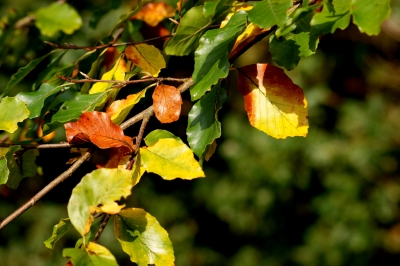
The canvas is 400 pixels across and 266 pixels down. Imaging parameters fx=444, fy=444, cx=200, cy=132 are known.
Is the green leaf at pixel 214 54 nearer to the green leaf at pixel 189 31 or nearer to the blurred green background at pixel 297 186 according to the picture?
the green leaf at pixel 189 31

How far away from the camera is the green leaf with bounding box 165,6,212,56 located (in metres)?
0.71

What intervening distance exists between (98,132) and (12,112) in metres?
0.16

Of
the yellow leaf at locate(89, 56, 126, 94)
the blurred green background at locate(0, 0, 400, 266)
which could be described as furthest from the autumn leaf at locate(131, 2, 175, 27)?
the blurred green background at locate(0, 0, 400, 266)

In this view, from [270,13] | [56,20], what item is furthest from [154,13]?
[270,13]

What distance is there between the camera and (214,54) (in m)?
0.64

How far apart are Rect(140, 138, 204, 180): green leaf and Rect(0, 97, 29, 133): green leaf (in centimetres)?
21

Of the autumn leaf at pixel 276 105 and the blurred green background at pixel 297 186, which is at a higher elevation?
the autumn leaf at pixel 276 105

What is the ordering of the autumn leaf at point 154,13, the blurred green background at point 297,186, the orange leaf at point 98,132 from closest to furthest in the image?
the orange leaf at point 98,132 → the autumn leaf at point 154,13 → the blurred green background at point 297,186

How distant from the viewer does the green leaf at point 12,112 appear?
69cm

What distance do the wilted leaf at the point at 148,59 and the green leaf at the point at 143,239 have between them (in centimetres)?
28

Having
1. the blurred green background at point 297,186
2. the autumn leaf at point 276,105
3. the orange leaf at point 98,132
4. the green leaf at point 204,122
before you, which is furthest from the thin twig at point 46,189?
the blurred green background at point 297,186

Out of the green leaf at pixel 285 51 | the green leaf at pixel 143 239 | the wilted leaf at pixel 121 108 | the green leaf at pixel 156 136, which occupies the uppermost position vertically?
the green leaf at pixel 285 51

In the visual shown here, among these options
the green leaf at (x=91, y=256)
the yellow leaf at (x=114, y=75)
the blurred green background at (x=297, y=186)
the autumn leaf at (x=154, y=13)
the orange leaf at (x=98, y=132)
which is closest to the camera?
the green leaf at (x=91, y=256)

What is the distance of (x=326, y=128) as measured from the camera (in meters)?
2.99
